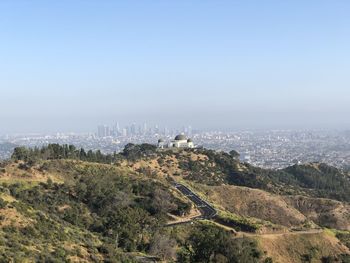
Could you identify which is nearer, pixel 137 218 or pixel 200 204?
pixel 137 218

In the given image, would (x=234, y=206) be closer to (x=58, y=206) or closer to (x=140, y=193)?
(x=140, y=193)

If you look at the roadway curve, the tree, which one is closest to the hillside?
the tree

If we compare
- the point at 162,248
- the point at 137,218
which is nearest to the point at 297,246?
the point at 162,248

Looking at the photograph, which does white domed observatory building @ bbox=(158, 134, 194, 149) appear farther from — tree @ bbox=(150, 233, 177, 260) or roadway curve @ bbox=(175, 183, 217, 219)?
tree @ bbox=(150, 233, 177, 260)

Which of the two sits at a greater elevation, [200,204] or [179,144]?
A: [179,144]

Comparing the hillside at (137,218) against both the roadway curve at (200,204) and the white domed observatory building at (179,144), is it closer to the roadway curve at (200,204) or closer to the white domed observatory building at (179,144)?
the roadway curve at (200,204)

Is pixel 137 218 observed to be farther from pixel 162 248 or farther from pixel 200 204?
pixel 200 204
